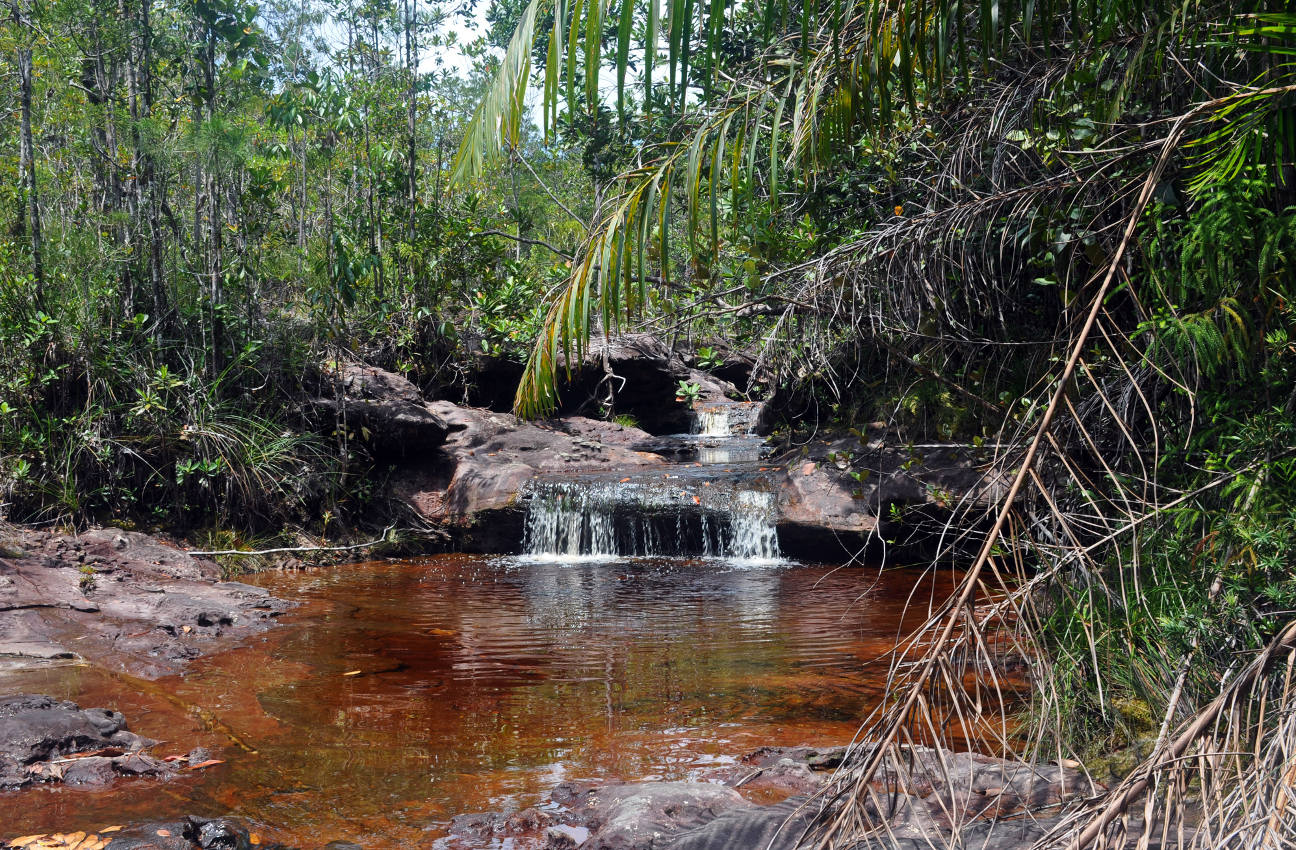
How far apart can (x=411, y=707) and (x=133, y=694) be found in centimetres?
162

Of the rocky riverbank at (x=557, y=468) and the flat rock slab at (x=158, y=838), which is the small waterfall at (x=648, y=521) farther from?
the flat rock slab at (x=158, y=838)

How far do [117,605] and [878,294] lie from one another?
254 inches

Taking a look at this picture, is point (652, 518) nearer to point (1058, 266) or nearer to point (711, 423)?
point (1058, 266)

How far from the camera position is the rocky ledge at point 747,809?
10.2ft

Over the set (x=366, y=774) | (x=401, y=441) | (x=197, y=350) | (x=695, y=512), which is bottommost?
(x=366, y=774)

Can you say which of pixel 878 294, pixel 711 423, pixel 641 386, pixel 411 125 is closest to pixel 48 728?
pixel 878 294

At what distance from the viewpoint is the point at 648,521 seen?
39.2ft

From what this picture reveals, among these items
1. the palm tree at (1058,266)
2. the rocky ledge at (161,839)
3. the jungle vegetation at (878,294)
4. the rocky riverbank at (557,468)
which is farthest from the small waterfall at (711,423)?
the rocky ledge at (161,839)

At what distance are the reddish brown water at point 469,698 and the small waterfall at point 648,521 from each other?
1.91 m

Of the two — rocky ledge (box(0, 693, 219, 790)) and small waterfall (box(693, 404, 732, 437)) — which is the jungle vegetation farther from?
small waterfall (box(693, 404, 732, 437))

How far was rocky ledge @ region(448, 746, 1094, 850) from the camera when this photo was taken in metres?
3.10

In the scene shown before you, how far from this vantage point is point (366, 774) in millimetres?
4863

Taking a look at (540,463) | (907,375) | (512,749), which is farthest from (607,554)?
(512,749)

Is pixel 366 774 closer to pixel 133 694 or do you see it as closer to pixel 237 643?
pixel 133 694
